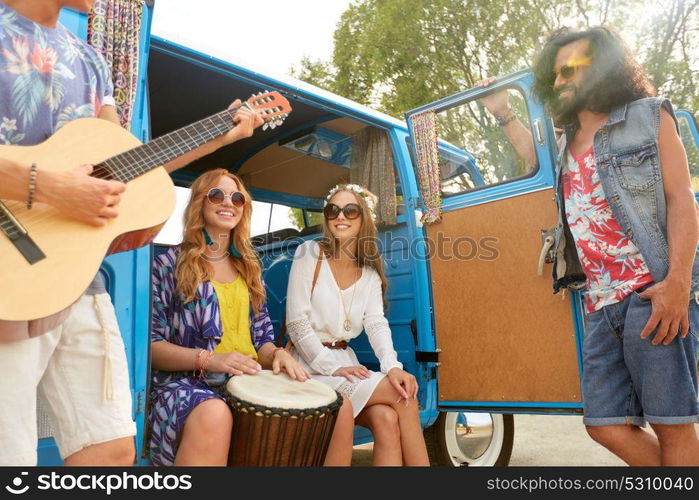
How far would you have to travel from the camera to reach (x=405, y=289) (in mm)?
3473

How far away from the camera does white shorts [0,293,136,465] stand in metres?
1.43

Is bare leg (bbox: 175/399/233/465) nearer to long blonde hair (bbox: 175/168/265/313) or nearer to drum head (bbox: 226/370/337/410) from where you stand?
drum head (bbox: 226/370/337/410)

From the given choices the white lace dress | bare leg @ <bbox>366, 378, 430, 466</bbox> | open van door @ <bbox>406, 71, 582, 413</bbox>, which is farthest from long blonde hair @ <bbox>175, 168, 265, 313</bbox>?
open van door @ <bbox>406, 71, 582, 413</bbox>

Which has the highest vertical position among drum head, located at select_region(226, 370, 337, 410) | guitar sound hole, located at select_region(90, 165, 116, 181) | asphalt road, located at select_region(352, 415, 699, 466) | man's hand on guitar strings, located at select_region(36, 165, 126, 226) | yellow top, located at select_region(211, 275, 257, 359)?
guitar sound hole, located at select_region(90, 165, 116, 181)

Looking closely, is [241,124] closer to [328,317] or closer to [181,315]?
[181,315]

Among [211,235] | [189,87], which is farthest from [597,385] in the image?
[189,87]

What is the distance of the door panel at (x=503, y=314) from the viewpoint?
2.75 m

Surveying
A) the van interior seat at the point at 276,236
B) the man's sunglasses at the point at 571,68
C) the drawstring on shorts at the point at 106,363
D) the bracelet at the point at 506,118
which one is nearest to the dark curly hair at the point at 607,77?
the man's sunglasses at the point at 571,68

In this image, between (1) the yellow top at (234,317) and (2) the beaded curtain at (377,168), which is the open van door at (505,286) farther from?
(1) the yellow top at (234,317)

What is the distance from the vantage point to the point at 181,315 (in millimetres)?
2447

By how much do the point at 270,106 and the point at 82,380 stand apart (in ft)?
4.61

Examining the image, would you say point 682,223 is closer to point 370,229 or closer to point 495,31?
point 370,229

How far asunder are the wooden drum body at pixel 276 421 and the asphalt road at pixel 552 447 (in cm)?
220

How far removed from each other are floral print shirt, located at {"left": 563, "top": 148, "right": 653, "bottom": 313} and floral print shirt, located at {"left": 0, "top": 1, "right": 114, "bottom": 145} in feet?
5.58
